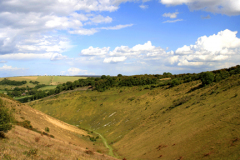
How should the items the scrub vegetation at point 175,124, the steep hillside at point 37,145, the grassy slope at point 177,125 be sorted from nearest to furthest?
the steep hillside at point 37,145, the grassy slope at point 177,125, the scrub vegetation at point 175,124

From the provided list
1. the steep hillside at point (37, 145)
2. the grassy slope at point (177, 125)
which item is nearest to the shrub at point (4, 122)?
the steep hillside at point (37, 145)

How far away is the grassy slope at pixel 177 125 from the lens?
18.5m

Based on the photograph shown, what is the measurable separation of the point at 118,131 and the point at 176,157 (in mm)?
26370

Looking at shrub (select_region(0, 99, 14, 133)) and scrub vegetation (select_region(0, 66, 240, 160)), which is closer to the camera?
shrub (select_region(0, 99, 14, 133))

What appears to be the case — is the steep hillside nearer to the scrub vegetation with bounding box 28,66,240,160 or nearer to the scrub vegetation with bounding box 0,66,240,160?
the scrub vegetation with bounding box 0,66,240,160

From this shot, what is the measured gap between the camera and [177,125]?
28.6m

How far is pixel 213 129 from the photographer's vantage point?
20828 mm

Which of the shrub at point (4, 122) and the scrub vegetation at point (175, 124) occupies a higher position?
the shrub at point (4, 122)

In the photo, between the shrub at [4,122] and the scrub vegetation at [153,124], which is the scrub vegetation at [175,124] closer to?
the scrub vegetation at [153,124]

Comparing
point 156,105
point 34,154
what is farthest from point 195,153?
point 156,105

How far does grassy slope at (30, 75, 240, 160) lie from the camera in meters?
18.5

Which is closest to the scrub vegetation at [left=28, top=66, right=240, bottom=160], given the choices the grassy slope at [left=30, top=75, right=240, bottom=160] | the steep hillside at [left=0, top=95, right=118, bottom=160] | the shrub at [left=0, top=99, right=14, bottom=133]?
the grassy slope at [left=30, top=75, right=240, bottom=160]

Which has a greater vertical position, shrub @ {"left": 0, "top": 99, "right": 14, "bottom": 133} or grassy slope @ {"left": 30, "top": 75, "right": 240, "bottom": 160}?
shrub @ {"left": 0, "top": 99, "right": 14, "bottom": 133}

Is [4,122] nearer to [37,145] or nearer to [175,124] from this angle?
[37,145]
